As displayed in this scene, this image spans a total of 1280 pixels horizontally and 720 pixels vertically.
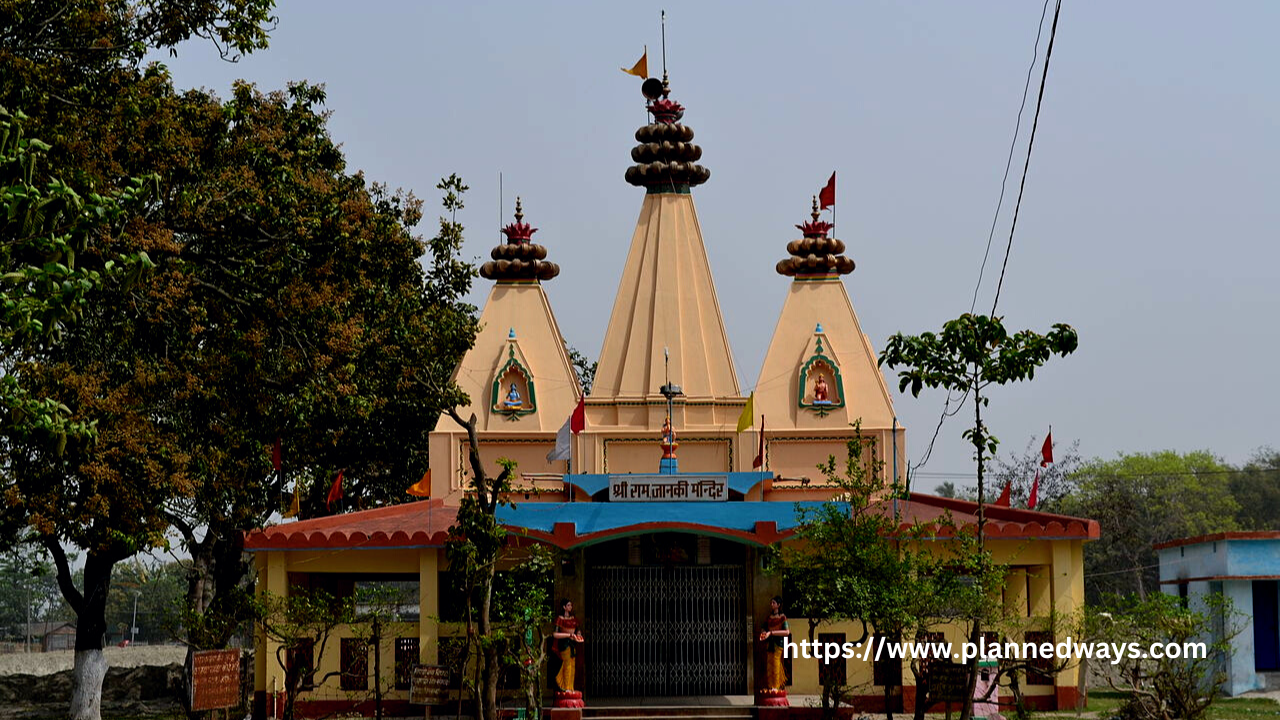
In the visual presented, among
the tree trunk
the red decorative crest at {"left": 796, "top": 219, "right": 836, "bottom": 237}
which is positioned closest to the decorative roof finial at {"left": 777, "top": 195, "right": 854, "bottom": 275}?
the red decorative crest at {"left": 796, "top": 219, "right": 836, "bottom": 237}

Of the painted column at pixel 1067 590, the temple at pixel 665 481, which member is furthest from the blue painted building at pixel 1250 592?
the painted column at pixel 1067 590

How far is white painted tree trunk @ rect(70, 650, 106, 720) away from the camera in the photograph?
26328 millimetres

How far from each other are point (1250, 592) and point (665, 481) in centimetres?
1107

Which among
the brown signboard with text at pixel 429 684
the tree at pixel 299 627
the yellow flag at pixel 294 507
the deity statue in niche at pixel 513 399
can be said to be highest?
the deity statue in niche at pixel 513 399

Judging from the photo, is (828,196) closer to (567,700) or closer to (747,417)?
(747,417)

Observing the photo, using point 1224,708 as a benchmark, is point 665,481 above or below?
above

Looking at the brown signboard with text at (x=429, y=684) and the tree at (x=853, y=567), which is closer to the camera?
the tree at (x=853, y=567)

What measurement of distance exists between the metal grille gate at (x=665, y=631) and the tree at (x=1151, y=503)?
2747cm

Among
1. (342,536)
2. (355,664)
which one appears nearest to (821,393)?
(342,536)

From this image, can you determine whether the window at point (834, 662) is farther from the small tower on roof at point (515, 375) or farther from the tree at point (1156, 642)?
the small tower on roof at point (515, 375)

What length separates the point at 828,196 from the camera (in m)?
29.3

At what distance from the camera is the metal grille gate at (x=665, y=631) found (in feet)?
73.6

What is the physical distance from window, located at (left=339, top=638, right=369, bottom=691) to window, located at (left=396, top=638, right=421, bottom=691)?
461 mm

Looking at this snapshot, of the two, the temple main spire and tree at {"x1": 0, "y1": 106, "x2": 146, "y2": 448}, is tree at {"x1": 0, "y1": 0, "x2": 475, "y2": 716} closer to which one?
the temple main spire
